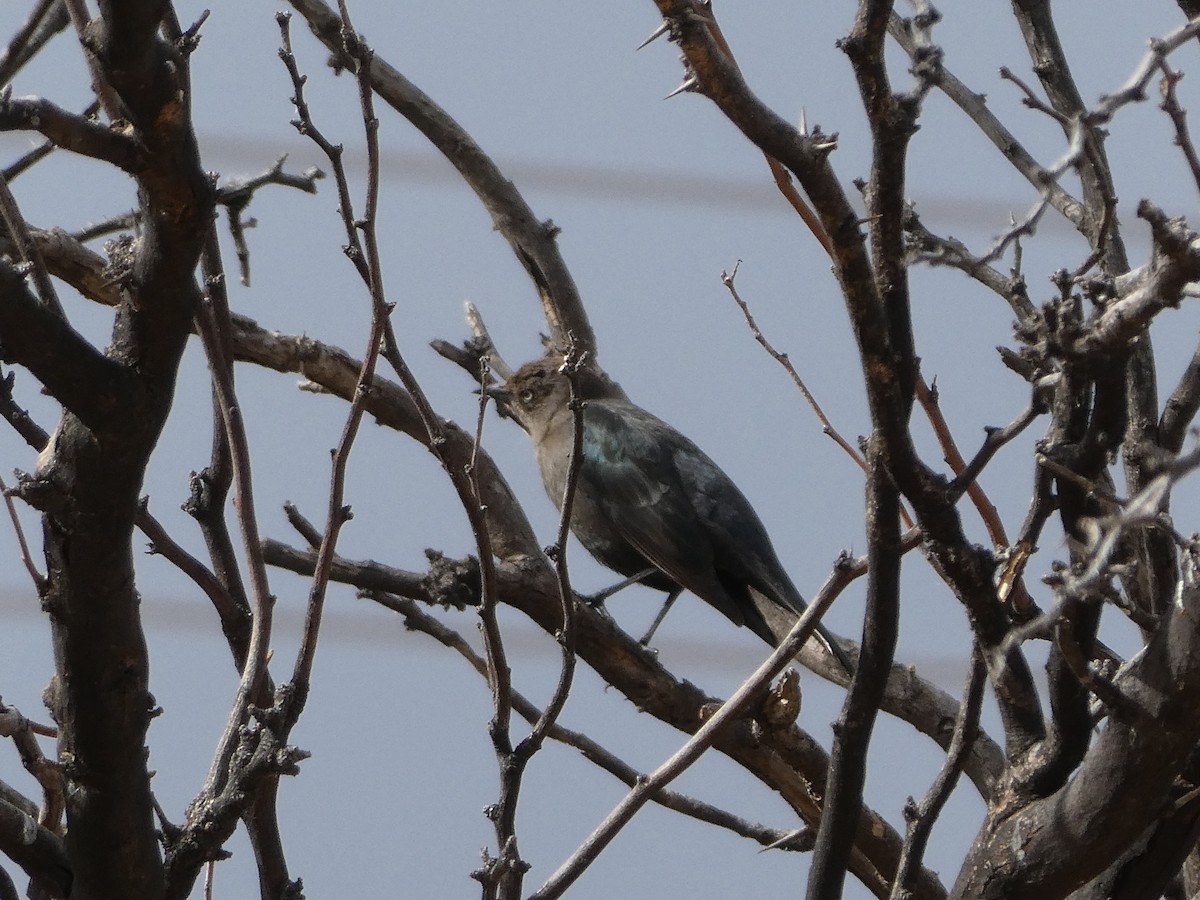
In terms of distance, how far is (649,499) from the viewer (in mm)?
6156

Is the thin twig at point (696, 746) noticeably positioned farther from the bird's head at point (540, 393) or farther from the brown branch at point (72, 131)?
the bird's head at point (540, 393)

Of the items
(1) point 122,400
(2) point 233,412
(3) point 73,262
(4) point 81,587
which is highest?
(3) point 73,262

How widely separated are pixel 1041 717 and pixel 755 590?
3846mm

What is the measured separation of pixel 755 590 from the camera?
599 centimetres

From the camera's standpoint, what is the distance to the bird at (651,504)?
5930mm

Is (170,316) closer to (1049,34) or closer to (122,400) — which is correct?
(122,400)

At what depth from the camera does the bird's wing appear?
5.88 meters

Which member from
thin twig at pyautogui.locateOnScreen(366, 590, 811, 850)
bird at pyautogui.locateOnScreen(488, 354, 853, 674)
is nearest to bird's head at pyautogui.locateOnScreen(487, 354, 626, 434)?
bird at pyautogui.locateOnScreen(488, 354, 853, 674)

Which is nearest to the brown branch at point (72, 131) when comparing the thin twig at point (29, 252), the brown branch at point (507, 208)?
the thin twig at point (29, 252)

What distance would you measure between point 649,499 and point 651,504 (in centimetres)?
3

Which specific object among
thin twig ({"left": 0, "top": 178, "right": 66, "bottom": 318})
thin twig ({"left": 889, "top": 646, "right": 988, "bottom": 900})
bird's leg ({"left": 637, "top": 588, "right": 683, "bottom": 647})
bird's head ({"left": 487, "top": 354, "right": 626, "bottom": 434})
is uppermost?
bird's head ({"left": 487, "top": 354, "right": 626, "bottom": 434})

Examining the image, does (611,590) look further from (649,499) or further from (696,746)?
(696,746)

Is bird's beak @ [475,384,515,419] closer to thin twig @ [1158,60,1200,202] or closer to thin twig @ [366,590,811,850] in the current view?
thin twig @ [366,590,811,850]

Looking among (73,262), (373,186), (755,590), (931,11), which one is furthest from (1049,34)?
(755,590)
